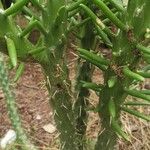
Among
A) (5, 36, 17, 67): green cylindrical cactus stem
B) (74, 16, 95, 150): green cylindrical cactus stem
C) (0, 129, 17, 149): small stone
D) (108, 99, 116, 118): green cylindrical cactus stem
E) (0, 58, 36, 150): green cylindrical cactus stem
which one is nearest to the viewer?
(5, 36, 17, 67): green cylindrical cactus stem

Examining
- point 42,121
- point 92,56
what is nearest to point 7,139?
point 42,121

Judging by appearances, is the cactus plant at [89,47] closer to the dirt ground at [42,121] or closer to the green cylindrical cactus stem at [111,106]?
the green cylindrical cactus stem at [111,106]

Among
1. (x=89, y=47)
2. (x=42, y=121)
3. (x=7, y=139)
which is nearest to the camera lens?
(x=89, y=47)

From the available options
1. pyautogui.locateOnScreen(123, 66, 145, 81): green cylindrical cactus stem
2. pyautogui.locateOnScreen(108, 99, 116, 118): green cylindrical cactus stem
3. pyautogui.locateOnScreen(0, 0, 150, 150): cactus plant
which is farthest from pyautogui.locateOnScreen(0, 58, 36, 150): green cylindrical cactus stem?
pyautogui.locateOnScreen(123, 66, 145, 81): green cylindrical cactus stem

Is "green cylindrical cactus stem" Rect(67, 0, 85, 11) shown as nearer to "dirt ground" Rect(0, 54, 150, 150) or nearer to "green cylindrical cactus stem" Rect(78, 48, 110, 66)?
"green cylindrical cactus stem" Rect(78, 48, 110, 66)

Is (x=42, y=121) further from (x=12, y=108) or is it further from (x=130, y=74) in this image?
(x=130, y=74)

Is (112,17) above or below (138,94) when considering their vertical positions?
above

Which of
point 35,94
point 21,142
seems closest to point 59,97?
point 21,142

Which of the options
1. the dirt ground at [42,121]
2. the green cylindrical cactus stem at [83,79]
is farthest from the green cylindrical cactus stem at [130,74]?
the dirt ground at [42,121]

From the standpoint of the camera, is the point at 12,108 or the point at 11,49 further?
the point at 12,108
